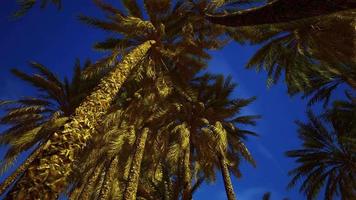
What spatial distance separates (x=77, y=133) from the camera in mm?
5812

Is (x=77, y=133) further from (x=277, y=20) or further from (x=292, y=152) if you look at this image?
(x=292, y=152)

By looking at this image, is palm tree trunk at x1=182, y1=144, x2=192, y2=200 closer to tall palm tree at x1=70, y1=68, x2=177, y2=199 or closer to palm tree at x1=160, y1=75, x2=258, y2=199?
palm tree at x1=160, y1=75, x2=258, y2=199

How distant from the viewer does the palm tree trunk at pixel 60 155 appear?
4547 mm

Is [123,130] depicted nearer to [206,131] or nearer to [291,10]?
[206,131]

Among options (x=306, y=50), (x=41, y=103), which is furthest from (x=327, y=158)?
(x=41, y=103)

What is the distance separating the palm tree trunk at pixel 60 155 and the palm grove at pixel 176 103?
1.59 meters

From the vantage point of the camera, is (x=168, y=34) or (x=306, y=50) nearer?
(x=168, y=34)

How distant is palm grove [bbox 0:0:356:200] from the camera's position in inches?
523

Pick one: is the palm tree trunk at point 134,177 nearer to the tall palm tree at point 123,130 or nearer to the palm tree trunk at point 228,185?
the tall palm tree at point 123,130

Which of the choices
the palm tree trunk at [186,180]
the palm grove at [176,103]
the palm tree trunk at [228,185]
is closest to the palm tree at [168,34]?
the palm grove at [176,103]

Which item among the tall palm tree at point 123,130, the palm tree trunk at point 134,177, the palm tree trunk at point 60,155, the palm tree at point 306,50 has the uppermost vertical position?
the palm tree at point 306,50

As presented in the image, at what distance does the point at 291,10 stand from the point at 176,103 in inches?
476

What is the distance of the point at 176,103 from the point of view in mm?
15961

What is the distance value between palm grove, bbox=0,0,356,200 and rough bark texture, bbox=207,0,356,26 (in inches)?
186
